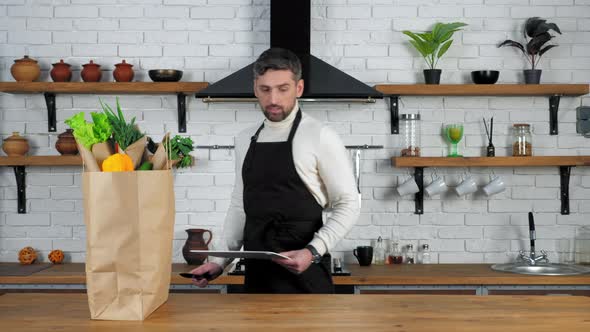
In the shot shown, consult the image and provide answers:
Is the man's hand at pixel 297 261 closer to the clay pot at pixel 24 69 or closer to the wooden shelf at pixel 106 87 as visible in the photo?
the wooden shelf at pixel 106 87

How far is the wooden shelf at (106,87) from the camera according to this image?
13.7 feet

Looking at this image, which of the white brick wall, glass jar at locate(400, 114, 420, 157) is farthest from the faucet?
glass jar at locate(400, 114, 420, 157)

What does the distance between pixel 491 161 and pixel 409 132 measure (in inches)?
20.9

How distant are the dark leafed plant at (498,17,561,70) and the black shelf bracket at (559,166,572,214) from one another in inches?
25.9

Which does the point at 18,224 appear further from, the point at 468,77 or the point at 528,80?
the point at 528,80

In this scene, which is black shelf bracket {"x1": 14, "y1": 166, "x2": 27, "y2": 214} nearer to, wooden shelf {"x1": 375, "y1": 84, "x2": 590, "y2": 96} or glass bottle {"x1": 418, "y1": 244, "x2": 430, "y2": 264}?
wooden shelf {"x1": 375, "y1": 84, "x2": 590, "y2": 96}

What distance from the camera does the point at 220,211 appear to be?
441 centimetres

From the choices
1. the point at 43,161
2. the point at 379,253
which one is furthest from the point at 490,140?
the point at 43,161

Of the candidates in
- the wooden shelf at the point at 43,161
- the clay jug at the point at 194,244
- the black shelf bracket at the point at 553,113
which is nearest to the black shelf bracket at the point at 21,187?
the wooden shelf at the point at 43,161

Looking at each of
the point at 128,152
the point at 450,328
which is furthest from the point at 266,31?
the point at 450,328

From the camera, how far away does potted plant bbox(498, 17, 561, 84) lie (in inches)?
166

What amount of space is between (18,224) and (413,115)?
252 cm

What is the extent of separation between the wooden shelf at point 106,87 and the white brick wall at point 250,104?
21 centimetres

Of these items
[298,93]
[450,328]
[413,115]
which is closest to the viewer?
[450,328]
